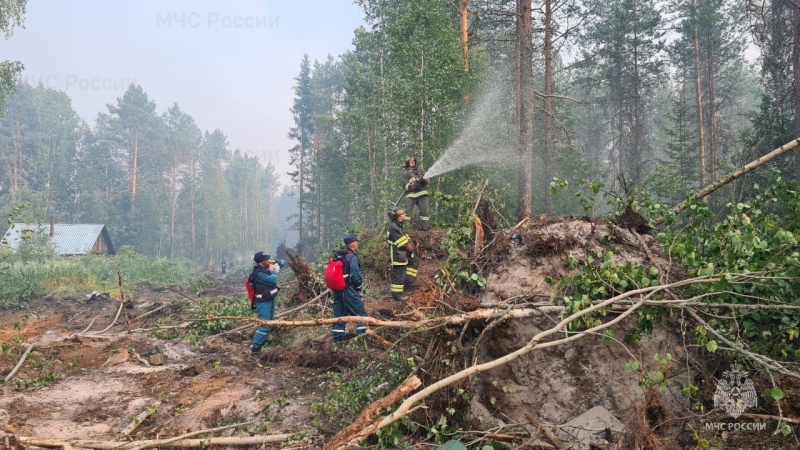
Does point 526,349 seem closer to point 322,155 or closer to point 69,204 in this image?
point 322,155

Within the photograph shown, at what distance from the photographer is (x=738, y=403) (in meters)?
3.84

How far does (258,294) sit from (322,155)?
3054cm

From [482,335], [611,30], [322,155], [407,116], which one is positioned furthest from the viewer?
[322,155]

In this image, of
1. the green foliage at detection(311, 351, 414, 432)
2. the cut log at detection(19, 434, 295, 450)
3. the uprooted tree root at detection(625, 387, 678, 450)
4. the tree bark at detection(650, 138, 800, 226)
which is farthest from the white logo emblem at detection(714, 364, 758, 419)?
the cut log at detection(19, 434, 295, 450)

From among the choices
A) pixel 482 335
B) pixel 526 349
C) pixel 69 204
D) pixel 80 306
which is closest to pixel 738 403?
pixel 526 349

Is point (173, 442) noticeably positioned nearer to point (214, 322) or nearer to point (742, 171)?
point (742, 171)

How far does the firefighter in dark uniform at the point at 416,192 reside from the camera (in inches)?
448

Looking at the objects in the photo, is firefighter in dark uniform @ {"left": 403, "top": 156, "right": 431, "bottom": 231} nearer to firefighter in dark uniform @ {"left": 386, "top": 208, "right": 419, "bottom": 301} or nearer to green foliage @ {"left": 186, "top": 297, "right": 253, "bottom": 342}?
firefighter in dark uniform @ {"left": 386, "top": 208, "right": 419, "bottom": 301}

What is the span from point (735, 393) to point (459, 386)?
7.32 ft

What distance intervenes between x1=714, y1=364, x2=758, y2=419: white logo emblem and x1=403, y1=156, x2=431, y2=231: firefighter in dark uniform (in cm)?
767

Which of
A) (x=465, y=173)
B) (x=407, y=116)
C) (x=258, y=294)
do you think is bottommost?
(x=258, y=294)

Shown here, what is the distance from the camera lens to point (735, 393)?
12.8 feet

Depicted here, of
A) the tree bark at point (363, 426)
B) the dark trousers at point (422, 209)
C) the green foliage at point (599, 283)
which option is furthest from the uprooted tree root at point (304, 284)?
the green foliage at point (599, 283)

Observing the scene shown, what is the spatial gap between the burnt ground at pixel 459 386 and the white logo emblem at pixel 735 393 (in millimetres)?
99
